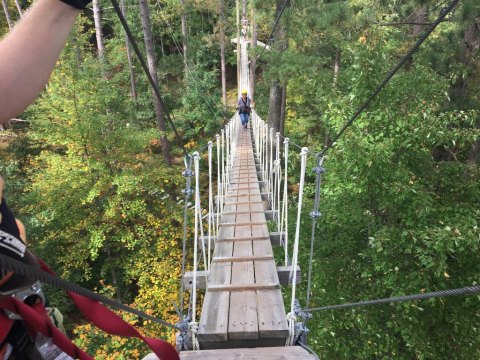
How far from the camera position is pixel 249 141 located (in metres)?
6.85

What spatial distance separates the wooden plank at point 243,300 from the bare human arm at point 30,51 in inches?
48.4

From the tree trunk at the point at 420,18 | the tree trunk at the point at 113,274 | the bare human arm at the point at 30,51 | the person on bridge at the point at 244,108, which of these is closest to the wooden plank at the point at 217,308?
the bare human arm at the point at 30,51

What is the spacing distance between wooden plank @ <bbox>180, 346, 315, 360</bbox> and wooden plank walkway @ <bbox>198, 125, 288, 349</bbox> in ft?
0.33

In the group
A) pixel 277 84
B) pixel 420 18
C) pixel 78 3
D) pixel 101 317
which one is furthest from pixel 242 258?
pixel 277 84

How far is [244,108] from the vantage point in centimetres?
771

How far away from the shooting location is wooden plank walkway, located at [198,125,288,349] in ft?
4.59

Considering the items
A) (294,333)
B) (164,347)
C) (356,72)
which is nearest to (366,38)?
(356,72)

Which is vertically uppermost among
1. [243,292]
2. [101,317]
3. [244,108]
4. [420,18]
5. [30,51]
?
[420,18]

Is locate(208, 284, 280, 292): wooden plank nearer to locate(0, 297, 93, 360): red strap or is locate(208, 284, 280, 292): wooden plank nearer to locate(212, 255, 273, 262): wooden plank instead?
locate(212, 255, 273, 262): wooden plank

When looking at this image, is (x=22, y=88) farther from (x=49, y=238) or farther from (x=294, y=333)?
(x=49, y=238)

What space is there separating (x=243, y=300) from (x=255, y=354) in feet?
1.23

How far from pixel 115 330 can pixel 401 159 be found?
11.3 ft

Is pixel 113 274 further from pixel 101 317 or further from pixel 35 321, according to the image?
pixel 35 321

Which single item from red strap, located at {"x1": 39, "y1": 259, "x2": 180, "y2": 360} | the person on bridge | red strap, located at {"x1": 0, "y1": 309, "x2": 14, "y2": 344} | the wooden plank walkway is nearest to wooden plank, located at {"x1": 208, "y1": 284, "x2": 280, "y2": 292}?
the wooden plank walkway
